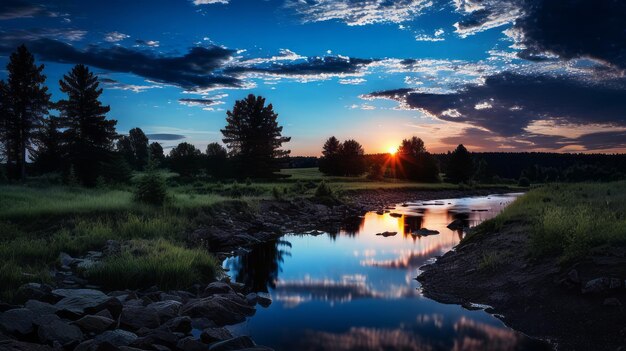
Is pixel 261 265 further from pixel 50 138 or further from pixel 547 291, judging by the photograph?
pixel 50 138

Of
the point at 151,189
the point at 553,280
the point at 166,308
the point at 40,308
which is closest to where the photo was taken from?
the point at 40,308

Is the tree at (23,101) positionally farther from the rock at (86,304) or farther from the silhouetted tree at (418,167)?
the silhouetted tree at (418,167)

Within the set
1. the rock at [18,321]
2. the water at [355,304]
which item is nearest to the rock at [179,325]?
the water at [355,304]

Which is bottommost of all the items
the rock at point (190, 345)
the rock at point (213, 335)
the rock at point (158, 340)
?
the rock at point (213, 335)

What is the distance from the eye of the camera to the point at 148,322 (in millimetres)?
9766

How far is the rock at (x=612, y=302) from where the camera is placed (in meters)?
9.26

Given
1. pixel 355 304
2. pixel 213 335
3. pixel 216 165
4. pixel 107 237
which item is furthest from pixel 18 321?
pixel 216 165

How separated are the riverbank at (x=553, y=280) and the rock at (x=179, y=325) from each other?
707 centimetres

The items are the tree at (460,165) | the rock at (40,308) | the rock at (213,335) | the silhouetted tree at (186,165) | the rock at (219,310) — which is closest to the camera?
the rock at (40,308)

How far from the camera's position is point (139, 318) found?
32.1ft

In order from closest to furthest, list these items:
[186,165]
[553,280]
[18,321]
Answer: [18,321], [553,280], [186,165]

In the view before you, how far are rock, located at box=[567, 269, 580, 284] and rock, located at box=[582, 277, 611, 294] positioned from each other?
38 cm

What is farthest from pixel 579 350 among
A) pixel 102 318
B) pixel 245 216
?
pixel 245 216

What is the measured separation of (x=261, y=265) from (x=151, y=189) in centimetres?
1030
